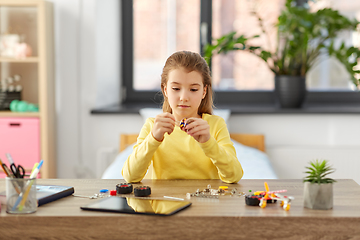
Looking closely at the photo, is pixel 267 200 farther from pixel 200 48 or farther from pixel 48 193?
pixel 200 48

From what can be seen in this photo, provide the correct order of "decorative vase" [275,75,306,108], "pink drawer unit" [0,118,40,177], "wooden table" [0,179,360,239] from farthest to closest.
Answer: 1. "decorative vase" [275,75,306,108]
2. "pink drawer unit" [0,118,40,177]
3. "wooden table" [0,179,360,239]

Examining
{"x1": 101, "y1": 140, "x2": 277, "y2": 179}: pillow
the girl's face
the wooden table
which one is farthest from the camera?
{"x1": 101, "y1": 140, "x2": 277, "y2": 179}: pillow

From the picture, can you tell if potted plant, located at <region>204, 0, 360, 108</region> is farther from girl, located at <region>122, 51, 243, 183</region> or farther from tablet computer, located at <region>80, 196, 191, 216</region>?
tablet computer, located at <region>80, 196, 191, 216</region>

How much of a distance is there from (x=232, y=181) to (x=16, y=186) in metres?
0.58

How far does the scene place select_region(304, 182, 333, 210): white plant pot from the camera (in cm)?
89

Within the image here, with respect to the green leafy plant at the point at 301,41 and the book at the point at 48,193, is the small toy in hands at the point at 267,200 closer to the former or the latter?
the book at the point at 48,193

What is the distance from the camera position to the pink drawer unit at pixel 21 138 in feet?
8.19

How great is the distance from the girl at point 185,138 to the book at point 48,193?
9.0 inches

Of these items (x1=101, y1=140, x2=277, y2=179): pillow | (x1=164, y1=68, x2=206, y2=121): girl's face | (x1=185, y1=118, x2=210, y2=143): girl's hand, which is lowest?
(x1=101, y1=140, x2=277, y2=179): pillow

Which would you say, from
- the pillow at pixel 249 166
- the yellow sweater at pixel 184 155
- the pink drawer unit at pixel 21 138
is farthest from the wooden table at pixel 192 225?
the pink drawer unit at pixel 21 138

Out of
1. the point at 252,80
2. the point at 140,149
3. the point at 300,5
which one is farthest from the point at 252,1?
the point at 140,149

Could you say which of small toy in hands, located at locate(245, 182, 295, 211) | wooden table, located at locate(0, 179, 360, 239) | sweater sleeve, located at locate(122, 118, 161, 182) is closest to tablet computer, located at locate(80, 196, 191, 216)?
wooden table, located at locate(0, 179, 360, 239)

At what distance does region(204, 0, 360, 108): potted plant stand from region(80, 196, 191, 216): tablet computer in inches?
68.0

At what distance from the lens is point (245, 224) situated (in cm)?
84
